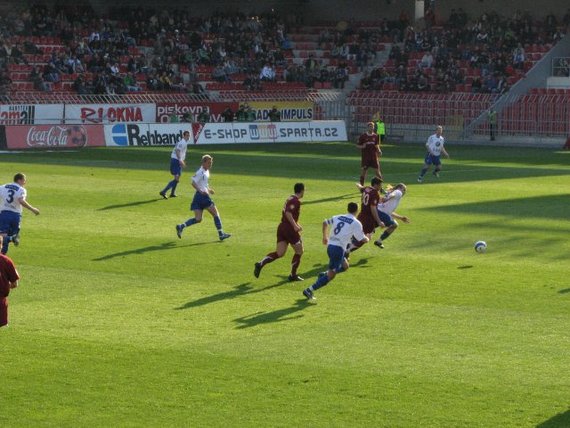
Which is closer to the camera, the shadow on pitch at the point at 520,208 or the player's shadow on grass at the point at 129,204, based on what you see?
the shadow on pitch at the point at 520,208

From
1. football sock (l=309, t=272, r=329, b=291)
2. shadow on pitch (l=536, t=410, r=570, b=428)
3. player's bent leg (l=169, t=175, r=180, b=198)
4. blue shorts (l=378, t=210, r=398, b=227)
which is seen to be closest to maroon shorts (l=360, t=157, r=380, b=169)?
player's bent leg (l=169, t=175, r=180, b=198)

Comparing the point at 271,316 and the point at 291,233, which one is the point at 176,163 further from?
the point at 271,316

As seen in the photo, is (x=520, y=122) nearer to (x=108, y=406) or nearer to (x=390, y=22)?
(x=390, y=22)

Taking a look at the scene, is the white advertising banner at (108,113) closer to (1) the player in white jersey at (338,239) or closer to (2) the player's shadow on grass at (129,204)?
(2) the player's shadow on grass at (129,204)

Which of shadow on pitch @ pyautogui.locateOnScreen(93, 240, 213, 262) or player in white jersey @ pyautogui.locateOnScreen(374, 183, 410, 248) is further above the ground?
player in white jersey @ pyautogui.locateOnScreen(374, 183, 410, 248)

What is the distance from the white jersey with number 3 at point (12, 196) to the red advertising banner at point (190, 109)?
124 feet

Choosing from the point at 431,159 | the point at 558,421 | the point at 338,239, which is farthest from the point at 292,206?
the point at 431,159

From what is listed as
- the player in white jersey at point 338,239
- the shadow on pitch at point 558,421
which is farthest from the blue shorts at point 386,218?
the shadow on pitch at point 558,421

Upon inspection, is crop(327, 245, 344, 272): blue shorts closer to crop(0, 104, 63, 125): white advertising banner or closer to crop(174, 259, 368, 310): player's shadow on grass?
crop(174, 259, 368, 310): player's shadow on grass

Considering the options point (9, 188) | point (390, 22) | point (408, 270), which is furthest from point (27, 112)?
point (408, 270)

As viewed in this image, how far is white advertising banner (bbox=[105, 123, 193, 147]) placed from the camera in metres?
56.5

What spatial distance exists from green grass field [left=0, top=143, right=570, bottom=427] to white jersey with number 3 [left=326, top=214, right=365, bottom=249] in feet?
3.32

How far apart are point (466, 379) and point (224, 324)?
174 inches

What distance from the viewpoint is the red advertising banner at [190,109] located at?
6181cm
